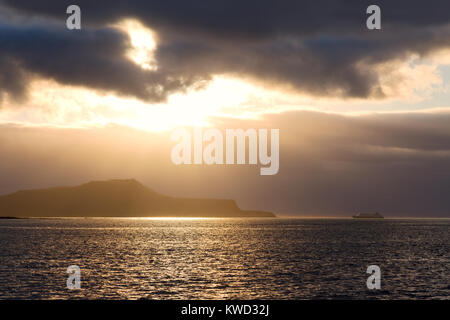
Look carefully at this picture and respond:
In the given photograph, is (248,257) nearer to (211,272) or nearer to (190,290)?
(211,272)

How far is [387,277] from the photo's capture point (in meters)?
73.0

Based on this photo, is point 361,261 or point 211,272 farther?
point 361,261

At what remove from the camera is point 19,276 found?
7119cm

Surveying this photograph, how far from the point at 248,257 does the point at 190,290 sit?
4485 cm

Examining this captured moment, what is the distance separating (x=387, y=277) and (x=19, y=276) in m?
55.3

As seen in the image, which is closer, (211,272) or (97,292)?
(97,292)
